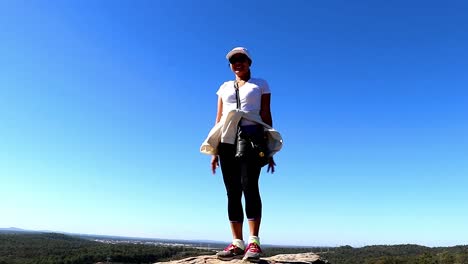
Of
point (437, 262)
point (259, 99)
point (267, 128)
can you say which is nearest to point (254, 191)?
point (267, 128)

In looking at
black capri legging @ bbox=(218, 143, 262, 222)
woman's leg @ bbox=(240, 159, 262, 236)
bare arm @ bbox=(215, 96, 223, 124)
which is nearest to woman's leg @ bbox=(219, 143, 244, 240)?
black capri legging @ bbox=(218, 143, 262, 222)

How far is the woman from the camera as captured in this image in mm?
5363

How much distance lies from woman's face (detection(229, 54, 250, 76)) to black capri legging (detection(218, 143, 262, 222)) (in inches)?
42.5

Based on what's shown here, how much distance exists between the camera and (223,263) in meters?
5.35

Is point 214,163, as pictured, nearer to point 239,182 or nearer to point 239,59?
point 239,182

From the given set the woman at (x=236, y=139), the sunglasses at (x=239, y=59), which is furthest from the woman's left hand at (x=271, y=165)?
the sunglasses at (x=239, y=59)

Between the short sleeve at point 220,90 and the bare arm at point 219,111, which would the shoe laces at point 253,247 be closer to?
the bare arm at point 219,111

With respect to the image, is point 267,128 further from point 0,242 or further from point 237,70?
point 0,242

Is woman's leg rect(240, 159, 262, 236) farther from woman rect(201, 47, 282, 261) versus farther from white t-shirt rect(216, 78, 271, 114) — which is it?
white t-shirt rect(216, 78, 271, 114)

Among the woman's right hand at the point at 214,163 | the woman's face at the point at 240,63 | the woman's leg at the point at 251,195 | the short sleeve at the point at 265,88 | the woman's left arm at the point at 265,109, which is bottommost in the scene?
the woman's leg at the point at 251,195

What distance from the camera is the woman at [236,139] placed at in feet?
17.6

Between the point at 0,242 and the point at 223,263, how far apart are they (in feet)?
614

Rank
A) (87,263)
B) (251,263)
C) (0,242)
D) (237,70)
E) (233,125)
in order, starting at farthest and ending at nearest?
(0,242)
(87,263)
(237,70)
(233,125)
(251,263)

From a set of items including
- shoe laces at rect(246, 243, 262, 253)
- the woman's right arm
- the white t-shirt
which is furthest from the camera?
the woman's right arm
